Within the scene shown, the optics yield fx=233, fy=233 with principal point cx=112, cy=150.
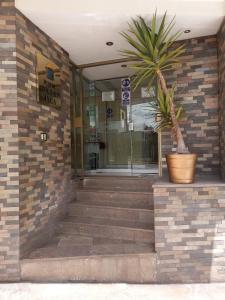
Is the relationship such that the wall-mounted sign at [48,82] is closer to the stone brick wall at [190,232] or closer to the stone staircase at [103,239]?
the stone staircase at [103,239]

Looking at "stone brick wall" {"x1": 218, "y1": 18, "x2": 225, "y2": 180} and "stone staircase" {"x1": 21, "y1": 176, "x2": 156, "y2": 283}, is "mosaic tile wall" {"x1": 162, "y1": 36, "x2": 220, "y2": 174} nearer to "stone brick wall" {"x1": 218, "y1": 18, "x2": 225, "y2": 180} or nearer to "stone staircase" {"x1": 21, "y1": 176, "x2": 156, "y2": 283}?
"stone brick wall" {"x1": 218, "y1": 18, "x2": 225, "y2": 180}

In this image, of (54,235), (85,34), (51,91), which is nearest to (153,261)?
(54,235)

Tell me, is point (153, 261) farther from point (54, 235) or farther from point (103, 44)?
point (103, 44)

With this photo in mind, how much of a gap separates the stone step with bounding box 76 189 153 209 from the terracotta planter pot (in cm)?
90

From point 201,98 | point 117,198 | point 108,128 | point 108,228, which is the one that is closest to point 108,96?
point 108,128

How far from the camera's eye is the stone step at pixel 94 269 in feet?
9.15

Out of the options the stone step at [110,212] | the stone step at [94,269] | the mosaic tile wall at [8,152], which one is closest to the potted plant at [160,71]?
the stone step at [110,212]

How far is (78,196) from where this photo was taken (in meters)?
4.16

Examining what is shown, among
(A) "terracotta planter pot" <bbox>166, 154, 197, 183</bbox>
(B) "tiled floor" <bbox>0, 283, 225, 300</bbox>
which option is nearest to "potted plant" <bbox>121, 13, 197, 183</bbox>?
(A) "terracotta planter pot" <bbox>166, 154, 197, 183</bbox>

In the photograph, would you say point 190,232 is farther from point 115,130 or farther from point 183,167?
point 115,130

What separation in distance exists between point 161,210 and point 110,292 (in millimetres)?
1062

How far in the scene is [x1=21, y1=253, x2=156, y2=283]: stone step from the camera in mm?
2789

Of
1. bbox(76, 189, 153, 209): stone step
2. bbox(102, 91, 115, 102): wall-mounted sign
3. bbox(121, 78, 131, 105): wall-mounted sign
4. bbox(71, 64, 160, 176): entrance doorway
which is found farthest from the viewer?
bbox(102, 91, 115, 102): wall-mounted sign

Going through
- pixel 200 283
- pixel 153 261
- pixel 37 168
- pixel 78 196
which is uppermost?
pixel 37 168
